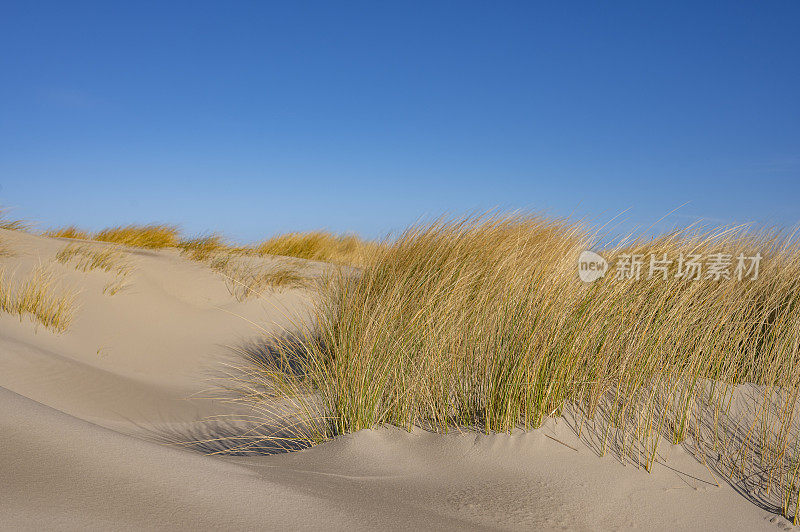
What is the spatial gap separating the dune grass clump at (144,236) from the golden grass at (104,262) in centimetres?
222

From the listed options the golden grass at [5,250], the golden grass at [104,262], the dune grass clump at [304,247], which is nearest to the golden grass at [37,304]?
the golden grass at [104,262]

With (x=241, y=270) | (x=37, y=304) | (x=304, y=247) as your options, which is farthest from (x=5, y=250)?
(x=304, y=247)

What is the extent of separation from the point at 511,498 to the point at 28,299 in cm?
507

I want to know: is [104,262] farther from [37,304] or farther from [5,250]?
[37,304]

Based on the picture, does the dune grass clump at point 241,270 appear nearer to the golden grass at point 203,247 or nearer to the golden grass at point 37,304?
the golden grass at point 203,247

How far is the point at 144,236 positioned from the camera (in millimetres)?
10078

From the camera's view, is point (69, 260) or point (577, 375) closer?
point (577, 375)

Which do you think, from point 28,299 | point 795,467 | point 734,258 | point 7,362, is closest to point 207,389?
point 7,362

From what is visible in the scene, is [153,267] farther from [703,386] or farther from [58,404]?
[703,386]

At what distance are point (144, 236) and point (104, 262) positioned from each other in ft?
11.1

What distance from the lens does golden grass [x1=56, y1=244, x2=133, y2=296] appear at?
21.5 feet

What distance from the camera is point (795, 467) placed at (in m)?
2.08

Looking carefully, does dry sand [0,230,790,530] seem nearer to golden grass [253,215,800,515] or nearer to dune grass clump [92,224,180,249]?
golden grass [253,215,800,515]

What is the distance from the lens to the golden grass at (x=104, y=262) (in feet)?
21.5
